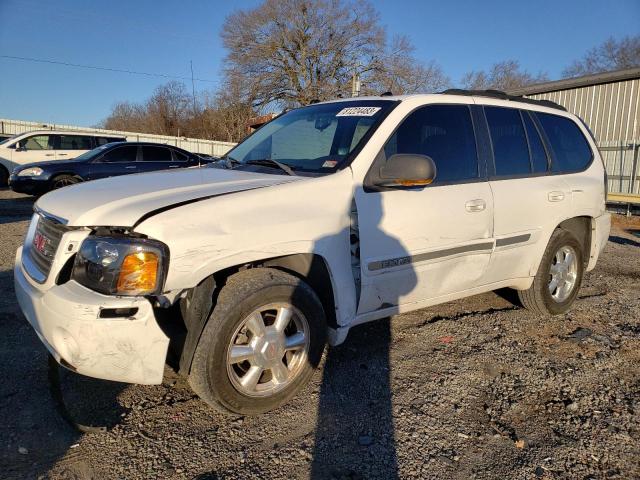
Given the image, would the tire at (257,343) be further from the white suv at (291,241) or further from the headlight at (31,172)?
the headlight at (31,172)

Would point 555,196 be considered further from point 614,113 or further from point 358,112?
point 614,113

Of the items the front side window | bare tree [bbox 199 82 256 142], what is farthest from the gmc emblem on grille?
bare tree [bbox 199 82 256 142]

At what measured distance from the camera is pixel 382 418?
2.77 metres

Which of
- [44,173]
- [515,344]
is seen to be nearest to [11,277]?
[515,344]

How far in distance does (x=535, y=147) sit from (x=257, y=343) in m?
3.00

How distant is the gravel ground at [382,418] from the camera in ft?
7.73

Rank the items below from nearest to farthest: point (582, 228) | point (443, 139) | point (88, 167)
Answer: point (443, 139) → point (582, 228) → point (88, 167)

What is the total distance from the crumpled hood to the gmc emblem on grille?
156 millimetres

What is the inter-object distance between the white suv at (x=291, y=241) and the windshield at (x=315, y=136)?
0.02 metres

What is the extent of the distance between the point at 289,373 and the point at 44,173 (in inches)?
400

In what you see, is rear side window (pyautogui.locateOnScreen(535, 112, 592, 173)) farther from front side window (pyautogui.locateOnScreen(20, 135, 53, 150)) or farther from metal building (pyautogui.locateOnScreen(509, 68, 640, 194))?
front side window (pyautogui.locateOnScreen(20, 135, 53, 150))

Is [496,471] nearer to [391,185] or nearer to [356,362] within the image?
[356,362]

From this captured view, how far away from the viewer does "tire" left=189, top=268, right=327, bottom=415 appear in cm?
250

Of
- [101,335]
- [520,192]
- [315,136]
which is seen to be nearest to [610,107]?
[520,192]
